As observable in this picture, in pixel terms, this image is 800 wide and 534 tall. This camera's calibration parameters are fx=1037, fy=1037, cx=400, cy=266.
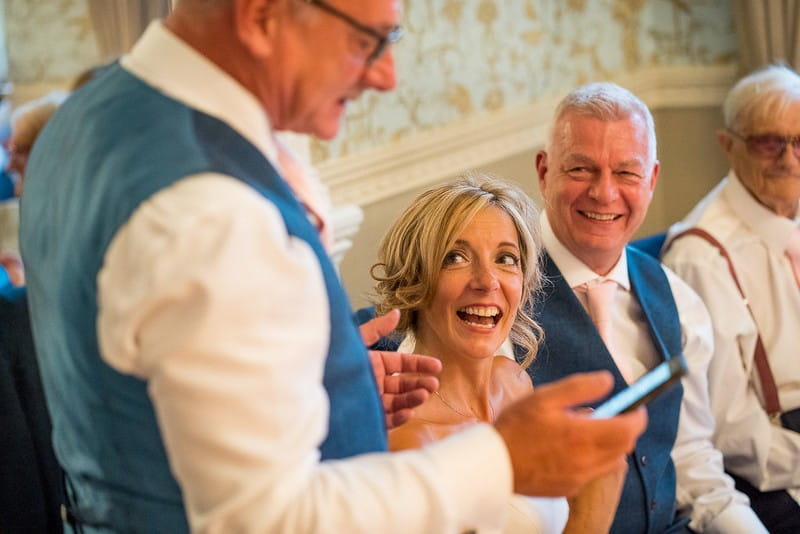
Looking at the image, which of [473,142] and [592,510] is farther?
[473,142]

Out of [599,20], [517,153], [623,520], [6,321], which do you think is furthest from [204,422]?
[599,20]

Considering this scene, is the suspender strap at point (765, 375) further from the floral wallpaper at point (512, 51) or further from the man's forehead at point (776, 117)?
the floral wallpaper at point (512, 51)

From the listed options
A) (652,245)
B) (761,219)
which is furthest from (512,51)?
(761,219)

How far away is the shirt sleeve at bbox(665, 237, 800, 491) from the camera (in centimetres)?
255

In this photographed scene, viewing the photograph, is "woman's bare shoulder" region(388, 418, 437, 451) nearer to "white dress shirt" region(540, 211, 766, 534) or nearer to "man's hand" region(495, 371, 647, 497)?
"white dress shirt" region(540, 211, 766, 534)

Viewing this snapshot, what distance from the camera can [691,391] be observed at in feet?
8.08

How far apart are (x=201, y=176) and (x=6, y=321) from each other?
105 cm

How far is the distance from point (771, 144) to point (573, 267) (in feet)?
2.78

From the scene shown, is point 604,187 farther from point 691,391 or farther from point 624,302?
point 691,391

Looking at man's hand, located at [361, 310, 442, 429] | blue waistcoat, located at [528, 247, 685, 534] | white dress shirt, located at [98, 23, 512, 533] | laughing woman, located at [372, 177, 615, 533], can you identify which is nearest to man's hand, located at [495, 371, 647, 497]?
white dress shirt, located at [98, 23, 512, 533]

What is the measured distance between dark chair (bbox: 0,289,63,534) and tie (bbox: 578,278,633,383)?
1.17m

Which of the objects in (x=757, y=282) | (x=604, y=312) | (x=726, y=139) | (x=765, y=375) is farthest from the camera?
(x=726, y=139)

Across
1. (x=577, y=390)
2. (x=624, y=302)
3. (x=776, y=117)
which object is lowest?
(x=624, y=302)

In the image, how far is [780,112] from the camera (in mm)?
2814
